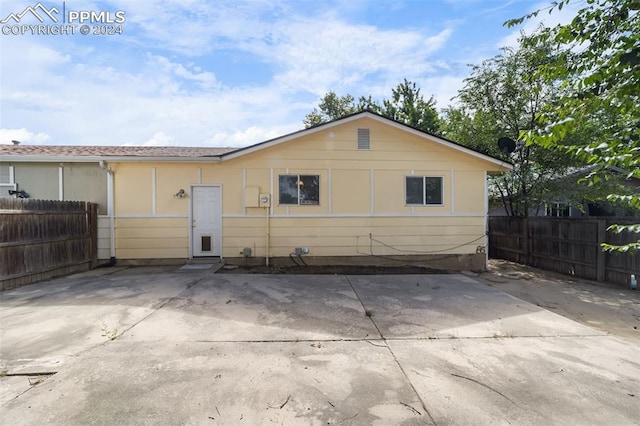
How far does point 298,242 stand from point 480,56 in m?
8.43

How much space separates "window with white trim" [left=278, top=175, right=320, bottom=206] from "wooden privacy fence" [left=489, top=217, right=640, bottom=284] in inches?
272

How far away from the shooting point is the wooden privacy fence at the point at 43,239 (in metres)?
5.27

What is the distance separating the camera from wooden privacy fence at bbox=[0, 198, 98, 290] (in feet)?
17.3

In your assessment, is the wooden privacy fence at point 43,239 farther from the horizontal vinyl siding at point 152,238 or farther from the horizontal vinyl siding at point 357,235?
the horizontal vinyl siding at point 357,235

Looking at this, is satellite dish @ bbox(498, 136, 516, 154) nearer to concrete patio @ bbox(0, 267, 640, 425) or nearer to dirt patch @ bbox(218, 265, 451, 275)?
dirt patch @ bbox(218, 265, 451, 275)

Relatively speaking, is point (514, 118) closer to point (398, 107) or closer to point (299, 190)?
point (299, 190)

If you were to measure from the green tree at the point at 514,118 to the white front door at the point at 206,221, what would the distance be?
8.53 m

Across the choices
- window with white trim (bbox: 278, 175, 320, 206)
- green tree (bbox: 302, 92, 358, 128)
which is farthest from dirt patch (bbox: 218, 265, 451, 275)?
green tree (bbox: 302, 92, 358, 128)

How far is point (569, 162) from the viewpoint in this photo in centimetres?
841

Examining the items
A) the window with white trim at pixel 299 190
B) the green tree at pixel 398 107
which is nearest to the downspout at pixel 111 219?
the window with white trim at pixel 299 190

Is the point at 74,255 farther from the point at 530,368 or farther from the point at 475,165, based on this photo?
the point at 475,165

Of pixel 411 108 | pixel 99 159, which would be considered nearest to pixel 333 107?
pixel 411 108

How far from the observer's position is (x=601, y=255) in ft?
22.4

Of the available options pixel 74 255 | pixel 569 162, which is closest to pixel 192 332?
pixel 74 255
